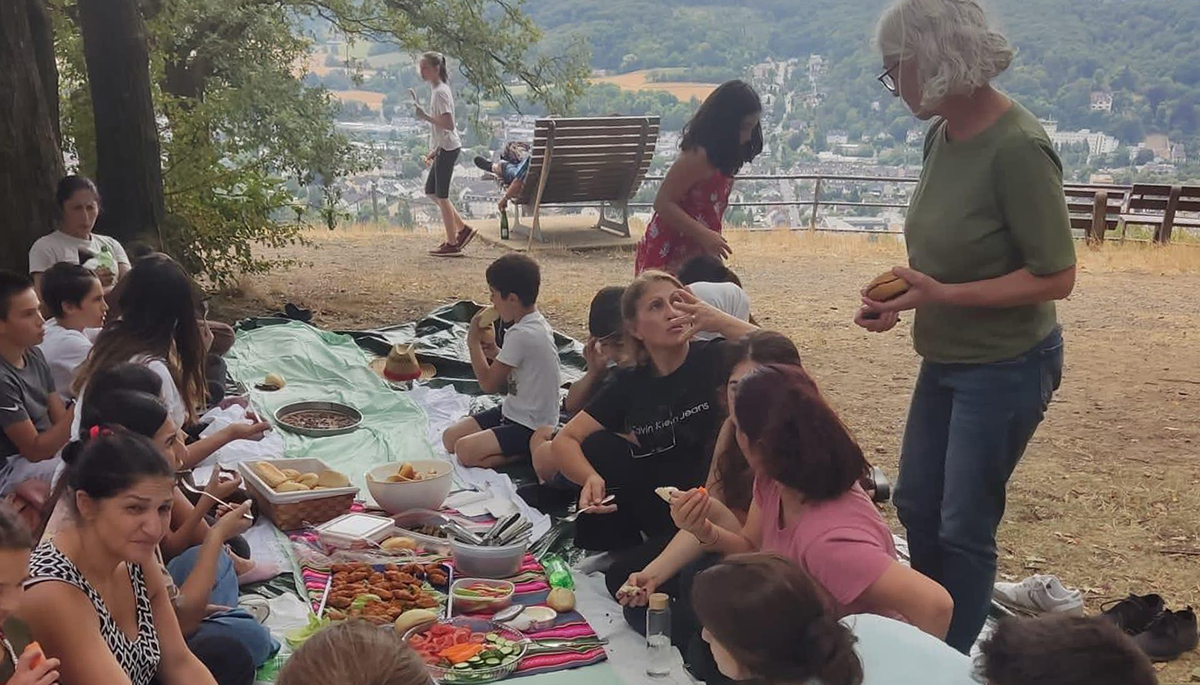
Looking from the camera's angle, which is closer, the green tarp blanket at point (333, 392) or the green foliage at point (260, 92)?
the green tarp blanket at point (333, 392)

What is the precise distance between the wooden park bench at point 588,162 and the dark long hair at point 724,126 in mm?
5559

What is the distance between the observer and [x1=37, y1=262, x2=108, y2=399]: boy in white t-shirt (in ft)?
13.1

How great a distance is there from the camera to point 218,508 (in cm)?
351

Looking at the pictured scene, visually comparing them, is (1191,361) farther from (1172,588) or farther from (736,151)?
(736,151)

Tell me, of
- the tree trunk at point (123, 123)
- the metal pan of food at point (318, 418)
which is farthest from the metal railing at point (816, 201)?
the metal pan of food at point (318, 418)

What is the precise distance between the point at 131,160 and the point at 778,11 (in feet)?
70.9

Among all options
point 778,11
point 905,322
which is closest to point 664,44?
point 778,11

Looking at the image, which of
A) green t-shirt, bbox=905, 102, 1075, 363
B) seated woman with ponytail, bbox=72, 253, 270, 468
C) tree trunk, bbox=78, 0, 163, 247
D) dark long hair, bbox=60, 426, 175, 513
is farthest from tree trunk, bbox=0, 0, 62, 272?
green t-shirt, bbox=905, 102, 1075, 363

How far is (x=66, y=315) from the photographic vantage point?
13.3 feet

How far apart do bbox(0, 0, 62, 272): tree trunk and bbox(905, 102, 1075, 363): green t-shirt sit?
4.73 metres

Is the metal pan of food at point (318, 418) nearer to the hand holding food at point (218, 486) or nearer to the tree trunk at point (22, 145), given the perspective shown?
the hand holding food at point (218, 486)

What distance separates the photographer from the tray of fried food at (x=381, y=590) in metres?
3.05

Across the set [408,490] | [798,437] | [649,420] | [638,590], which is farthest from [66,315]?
[798,437]

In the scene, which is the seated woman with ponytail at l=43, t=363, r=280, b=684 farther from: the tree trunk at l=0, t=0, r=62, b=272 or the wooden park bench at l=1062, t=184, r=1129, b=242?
the wooden park bench at l=1062, t=184, r=1129, b=242
